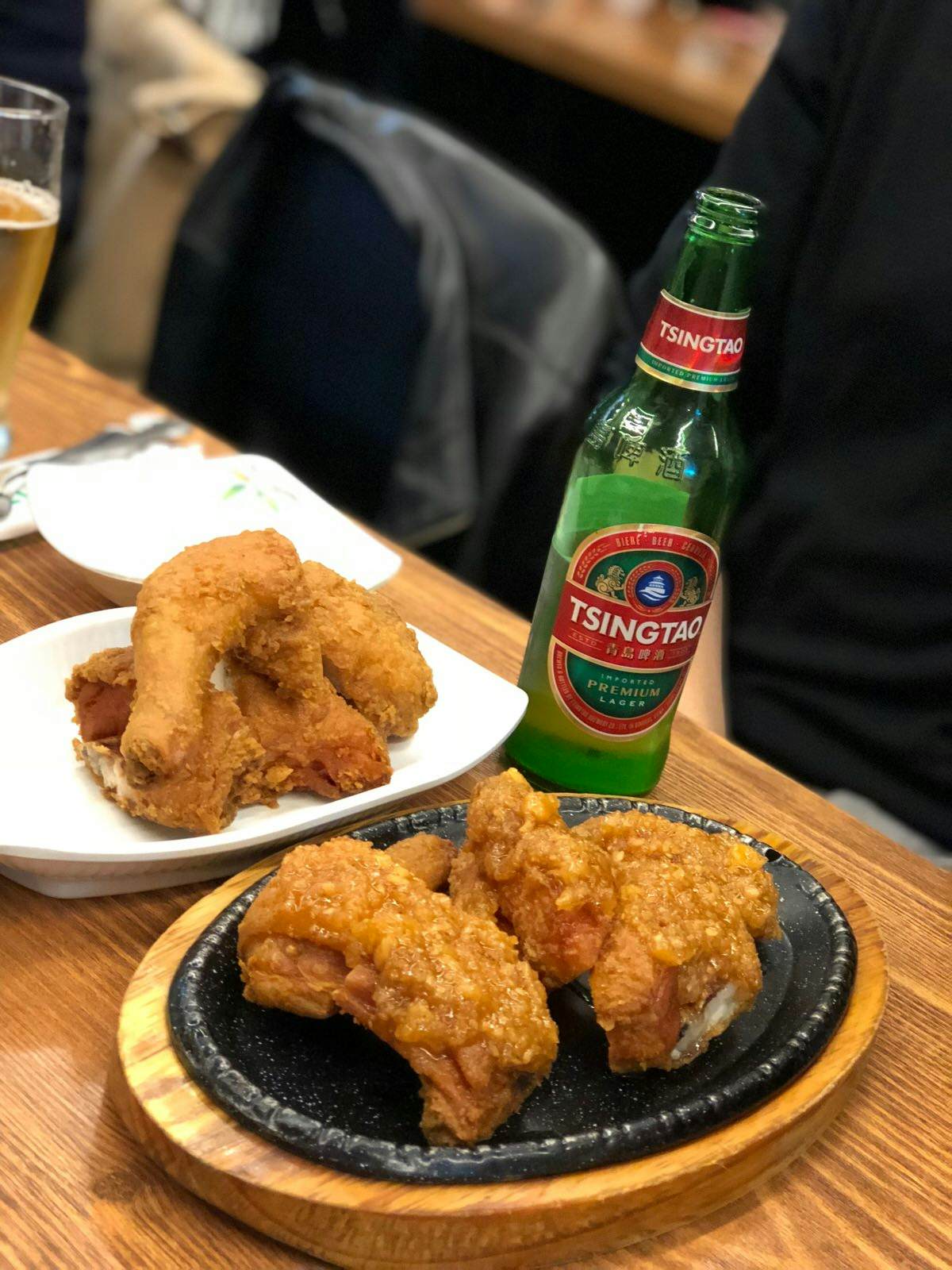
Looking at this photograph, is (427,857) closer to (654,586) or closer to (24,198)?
(654,586)

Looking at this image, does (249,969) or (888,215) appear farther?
(888,215)

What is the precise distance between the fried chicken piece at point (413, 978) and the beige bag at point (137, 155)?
86.7 inches

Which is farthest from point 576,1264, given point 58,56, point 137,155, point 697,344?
point 137,155

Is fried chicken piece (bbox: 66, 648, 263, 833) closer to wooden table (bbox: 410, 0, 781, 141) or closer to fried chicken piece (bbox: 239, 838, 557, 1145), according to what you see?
fried chicken piece (bbox: 239, 838, 557, 1145)

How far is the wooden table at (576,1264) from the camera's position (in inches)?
24.6

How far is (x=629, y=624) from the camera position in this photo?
92 centimetres

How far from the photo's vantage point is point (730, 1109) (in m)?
0.69

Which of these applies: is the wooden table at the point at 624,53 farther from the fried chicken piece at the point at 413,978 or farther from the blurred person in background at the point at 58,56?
the fried chicken piece at the point at 413,978

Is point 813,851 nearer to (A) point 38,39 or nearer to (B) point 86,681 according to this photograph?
(B) point 86,681

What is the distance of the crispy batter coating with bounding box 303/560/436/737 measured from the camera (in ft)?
3.04

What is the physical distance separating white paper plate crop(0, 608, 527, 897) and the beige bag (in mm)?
1914

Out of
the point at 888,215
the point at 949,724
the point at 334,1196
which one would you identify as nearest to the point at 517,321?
the point at 888,215

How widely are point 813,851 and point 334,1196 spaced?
546 mm

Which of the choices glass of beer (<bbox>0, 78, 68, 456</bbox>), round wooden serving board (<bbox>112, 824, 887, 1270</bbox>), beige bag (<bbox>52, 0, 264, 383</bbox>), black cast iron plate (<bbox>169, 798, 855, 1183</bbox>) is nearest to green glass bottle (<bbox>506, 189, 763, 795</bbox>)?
black cast iron plate (<bbox>169, 798, 855, 1183</bbox>)
